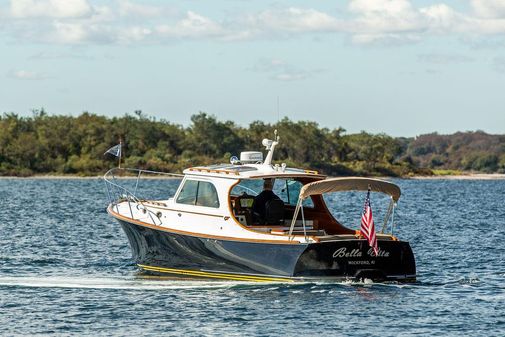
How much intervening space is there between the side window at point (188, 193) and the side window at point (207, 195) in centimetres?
15

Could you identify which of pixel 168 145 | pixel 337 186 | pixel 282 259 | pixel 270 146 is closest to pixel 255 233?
pixel 282 259

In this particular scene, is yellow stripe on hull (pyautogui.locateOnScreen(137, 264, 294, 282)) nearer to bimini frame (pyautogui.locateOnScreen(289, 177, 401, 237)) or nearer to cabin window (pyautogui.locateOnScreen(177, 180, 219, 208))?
bimini frame (pyautogui.locateOnScreen(289, 177, 401, 237))

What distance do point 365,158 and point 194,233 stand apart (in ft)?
408

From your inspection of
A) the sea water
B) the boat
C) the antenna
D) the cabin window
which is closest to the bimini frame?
the boat

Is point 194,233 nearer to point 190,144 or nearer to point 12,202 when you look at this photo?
point 12,202

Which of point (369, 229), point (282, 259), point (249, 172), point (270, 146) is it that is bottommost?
point (282, 259)

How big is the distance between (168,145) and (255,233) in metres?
110

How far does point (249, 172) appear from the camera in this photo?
27969 millimetres

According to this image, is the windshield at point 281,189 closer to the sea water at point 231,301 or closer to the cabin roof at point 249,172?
the cabin roof at point 249,172

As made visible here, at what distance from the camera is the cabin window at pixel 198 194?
2784 centimetres

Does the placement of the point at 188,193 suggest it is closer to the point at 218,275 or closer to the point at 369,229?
the point at 218,275

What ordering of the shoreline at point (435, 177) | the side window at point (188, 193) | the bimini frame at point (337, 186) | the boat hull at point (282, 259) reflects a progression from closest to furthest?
1. the boat hull at point (282, 259)
2. the bimini frame at point (337, 186)
3. the side window at point (188, 193)
4. the shoreline at point (435, 177)

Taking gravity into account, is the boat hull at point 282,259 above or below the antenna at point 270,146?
below

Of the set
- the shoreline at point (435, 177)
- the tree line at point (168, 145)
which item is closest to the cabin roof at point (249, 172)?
the shoreline at point (435, 177)
